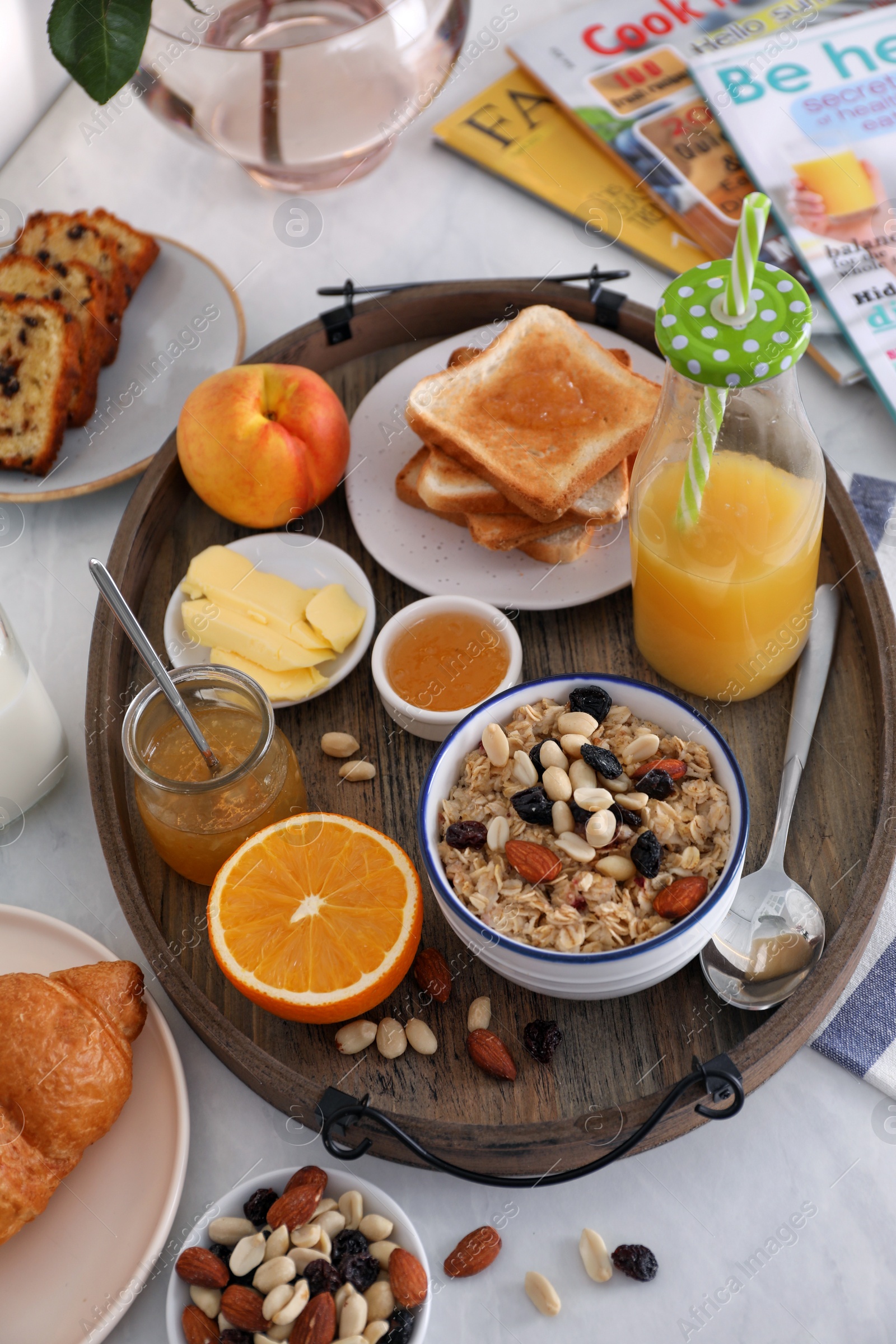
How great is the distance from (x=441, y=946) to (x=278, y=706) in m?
0.40

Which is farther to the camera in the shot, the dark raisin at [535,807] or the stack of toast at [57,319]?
the stack of toast at [57,319]

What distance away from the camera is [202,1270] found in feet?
3.65

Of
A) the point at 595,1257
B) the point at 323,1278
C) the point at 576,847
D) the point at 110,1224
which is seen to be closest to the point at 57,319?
the point at 576,847

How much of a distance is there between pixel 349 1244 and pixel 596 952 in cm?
39

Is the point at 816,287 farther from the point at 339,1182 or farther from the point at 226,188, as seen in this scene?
the point at 339,1182

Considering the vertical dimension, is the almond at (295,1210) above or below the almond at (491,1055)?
above

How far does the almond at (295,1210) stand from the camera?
1142mm

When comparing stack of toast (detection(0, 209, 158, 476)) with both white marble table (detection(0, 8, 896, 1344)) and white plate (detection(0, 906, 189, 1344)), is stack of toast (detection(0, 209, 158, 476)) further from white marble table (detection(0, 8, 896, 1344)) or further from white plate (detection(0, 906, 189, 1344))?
white plate (detection(0, 906, 189, 1344))

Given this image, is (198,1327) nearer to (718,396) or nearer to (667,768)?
(667,768)

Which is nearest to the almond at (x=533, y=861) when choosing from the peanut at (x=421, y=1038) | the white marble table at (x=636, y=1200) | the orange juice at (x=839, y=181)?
the peanut at (x=421, y=1038)

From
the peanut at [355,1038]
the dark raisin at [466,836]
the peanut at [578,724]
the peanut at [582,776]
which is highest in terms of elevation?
the peanut at [578,724]

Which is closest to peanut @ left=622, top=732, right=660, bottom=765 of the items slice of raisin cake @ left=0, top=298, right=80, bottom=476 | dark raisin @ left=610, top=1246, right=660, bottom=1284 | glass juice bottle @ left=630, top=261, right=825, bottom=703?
glass juice bottle @ left=630, top=261, right=825, bottom=703

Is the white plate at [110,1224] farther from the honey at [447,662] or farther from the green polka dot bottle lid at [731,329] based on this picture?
the green polka dot bottle lid at [731,329]

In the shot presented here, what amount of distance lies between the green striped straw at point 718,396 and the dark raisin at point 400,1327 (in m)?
0.91
